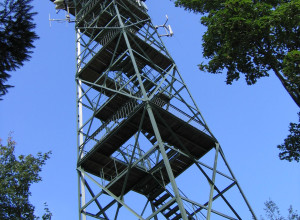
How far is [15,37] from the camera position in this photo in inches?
323

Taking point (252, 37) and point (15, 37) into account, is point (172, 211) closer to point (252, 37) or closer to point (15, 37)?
point (252, 37)

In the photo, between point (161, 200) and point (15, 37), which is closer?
point (15, 37)

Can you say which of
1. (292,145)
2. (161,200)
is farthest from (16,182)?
(292,145)

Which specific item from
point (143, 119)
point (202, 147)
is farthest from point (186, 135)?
point (143, 119)

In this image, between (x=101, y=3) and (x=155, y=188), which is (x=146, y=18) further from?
(x=155, y=188)

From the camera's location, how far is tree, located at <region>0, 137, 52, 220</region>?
52.0 feet

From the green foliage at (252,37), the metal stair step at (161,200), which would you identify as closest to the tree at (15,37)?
the green foliage at (252,37)

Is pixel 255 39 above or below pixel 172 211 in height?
above

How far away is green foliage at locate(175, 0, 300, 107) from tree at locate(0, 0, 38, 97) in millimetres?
7360

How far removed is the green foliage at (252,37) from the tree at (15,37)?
290 inches

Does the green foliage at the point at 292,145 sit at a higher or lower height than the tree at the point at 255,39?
lower

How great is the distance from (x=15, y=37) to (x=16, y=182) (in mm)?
10259

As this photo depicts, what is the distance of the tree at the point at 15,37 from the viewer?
26.4ft

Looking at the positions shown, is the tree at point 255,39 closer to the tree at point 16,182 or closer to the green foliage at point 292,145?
the green foliage at point 292,145
